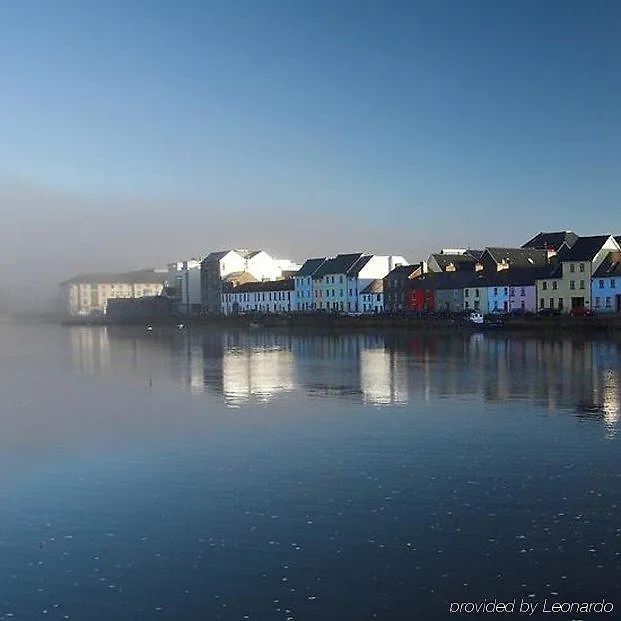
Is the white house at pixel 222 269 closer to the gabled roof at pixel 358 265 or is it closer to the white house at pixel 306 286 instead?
the white house at pixel 306 286

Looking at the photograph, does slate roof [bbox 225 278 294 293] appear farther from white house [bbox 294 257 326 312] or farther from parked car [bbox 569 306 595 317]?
parked car [bbox 569 306 595 317]

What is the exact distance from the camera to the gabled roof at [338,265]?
107000mm

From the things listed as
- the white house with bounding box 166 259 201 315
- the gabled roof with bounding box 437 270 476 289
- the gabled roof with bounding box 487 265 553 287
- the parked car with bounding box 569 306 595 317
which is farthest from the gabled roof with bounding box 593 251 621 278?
the white house with bounding box 166 259 201 315

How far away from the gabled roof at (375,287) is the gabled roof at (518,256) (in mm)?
15944

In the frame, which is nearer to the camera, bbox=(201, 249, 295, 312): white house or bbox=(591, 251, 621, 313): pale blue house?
bbox=(591, 251, 621, 313): pale blue house

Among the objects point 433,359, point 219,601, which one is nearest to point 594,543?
point 219,601

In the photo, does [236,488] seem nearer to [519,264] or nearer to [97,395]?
[97,395]

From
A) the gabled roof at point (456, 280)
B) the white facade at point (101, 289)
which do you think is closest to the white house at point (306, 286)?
the gabled roof at point (456, 280)

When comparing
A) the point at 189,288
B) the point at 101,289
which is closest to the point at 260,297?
the point at 189,288

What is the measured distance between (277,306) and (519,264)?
39959 mm

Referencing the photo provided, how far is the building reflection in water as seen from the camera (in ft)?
91.9

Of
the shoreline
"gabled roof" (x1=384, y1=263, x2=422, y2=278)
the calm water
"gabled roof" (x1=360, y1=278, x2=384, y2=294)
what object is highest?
"gabled roof" (x1=384, y1=263, x2=422, y2=278)

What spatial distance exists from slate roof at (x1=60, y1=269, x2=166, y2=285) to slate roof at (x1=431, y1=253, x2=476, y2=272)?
313 ft

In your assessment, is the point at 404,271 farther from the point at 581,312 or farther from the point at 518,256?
the point at 581,312
